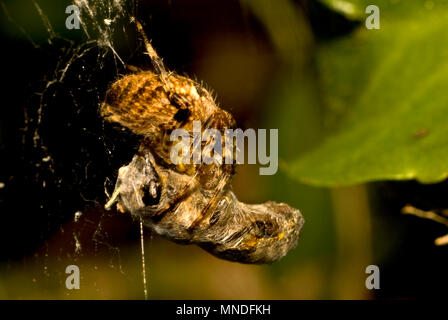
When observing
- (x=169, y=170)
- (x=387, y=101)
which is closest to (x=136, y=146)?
(x=169, y=170)

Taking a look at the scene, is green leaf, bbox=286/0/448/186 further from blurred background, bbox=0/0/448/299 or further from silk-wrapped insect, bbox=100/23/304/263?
silk-wrapped insect, bbox=100/23/304/263

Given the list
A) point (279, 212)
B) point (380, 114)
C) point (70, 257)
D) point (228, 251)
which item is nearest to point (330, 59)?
point (380, 114)

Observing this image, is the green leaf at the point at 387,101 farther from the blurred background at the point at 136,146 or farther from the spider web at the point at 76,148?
the spider web at the point at 76,148

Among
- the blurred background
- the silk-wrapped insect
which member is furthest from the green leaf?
the silk-wrapped insect

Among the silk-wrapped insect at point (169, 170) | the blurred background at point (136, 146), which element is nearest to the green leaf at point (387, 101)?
the blurred background at point (136, 146)

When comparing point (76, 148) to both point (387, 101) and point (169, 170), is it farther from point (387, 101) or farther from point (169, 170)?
point (387, 101)
